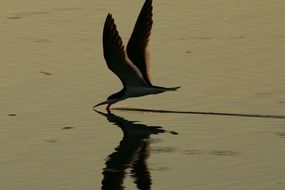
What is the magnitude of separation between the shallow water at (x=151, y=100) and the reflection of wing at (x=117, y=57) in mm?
532

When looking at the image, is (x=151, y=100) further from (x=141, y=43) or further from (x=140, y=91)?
(x=141, y=43)

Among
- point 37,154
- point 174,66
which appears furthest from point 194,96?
point 37,154

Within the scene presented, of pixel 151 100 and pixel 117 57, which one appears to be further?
pixel 151 100

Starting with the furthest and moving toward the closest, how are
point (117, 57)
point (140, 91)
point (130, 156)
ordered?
point (140, 91)
point (117, 57)
point (130, 156)

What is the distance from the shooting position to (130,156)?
45.4ft

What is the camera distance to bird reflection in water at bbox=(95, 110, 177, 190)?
12.6m

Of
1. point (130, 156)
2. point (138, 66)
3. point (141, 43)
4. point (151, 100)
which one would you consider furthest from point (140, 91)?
point (130, 156)

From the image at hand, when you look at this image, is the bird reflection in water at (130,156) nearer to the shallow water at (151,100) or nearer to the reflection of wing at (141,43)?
the shallow water at (151,100)

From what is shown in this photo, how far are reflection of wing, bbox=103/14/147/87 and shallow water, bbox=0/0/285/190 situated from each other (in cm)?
53

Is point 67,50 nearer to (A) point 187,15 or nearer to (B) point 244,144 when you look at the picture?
(A) point 187,15

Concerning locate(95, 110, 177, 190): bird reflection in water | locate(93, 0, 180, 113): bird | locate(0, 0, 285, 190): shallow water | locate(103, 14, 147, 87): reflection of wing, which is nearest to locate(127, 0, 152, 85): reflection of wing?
locate(93, 0, 180, 113): bird

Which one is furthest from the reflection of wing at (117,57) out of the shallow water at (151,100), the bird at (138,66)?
the shallow water at (151,100)

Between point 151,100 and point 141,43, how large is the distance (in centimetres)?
114

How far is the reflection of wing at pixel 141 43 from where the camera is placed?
1592 centimetres
